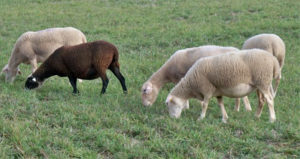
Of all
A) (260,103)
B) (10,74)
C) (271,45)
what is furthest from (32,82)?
(271,45)

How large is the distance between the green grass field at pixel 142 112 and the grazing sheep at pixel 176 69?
0.22 metres

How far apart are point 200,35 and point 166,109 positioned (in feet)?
20.3

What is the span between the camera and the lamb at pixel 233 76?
21.2ft

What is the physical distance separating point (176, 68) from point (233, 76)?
77.5 inches

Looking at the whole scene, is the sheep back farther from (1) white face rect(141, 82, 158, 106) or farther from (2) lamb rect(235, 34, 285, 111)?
(1) white face rect(141, 82, 158, 106)

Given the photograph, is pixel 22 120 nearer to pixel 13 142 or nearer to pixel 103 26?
pixel 13 142

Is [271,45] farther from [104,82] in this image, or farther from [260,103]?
[104,82]

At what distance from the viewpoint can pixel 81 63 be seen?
27.1ft

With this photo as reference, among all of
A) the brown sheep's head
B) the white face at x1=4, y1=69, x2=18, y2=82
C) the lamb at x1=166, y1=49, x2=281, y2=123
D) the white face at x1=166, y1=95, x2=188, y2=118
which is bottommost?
the white face at x1=4, y1=69, x2=18, y2=82

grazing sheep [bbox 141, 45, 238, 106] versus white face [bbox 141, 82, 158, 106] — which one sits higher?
grazing sheep [bbox 141, 45, 238, 106]

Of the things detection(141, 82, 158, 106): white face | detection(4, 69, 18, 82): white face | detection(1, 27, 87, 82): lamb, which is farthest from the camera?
detection(1, 27, 87, 82): lamb

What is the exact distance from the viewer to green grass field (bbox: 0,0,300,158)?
17.5 feet

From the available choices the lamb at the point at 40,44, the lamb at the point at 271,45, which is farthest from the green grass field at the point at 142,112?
the lamb at the point at 271,45

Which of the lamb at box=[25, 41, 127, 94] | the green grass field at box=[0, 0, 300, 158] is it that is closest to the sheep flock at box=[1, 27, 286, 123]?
the lamb at box=[25, 41, 127, 94]
